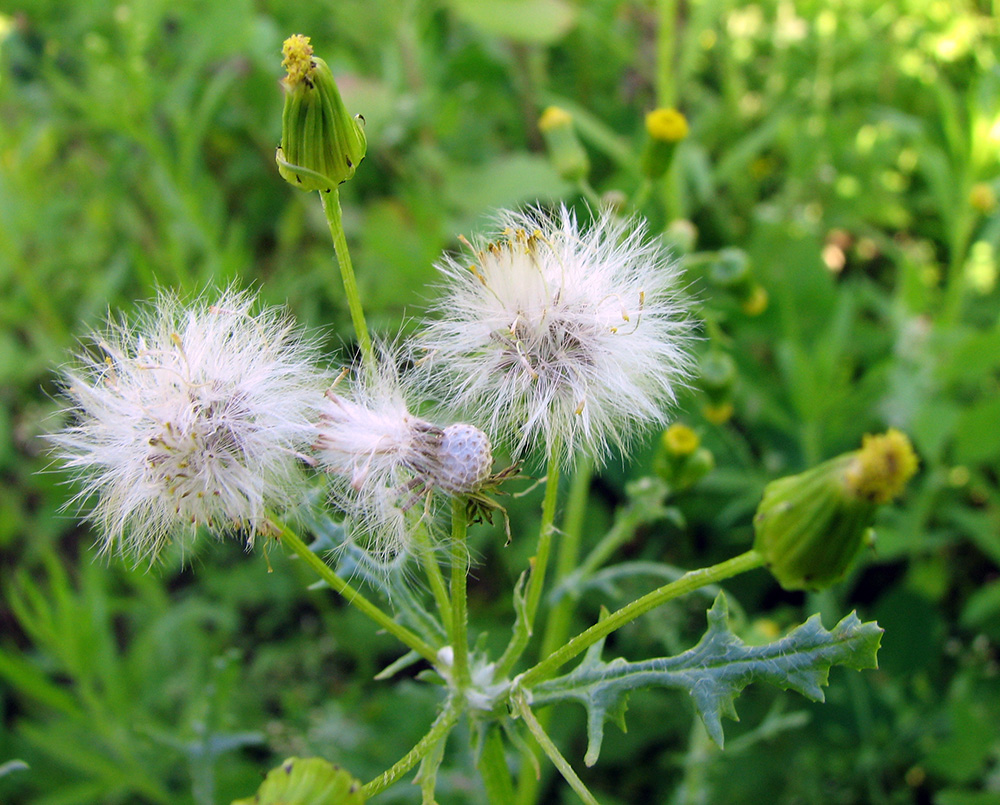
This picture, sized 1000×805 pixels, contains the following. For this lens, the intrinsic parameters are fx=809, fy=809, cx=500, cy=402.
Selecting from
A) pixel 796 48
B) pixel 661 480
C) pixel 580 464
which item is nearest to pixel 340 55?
pixel 796 48

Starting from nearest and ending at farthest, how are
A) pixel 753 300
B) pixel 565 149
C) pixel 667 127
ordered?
pixel 667 127 → pixel 565 149 → pixel 753 300

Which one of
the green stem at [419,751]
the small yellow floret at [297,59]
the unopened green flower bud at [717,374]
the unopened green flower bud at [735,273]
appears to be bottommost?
the green stem at [419,751]

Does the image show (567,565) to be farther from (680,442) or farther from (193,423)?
(193,423)

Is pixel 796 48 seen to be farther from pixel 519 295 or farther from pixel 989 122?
pixel 519 295

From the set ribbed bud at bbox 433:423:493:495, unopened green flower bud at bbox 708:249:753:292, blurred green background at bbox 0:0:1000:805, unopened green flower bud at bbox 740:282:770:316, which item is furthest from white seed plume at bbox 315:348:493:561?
unopened green flower bud at bbox 740:282:770:316

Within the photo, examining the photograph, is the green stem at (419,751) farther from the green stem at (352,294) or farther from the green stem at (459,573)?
the green stem at (352,294)

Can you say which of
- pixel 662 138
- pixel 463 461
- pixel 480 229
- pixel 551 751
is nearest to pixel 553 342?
pixel 463 461

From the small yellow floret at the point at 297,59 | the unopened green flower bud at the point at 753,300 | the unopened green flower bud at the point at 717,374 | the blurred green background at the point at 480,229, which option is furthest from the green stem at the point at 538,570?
the unopened green flower bud at the point at 753,300
